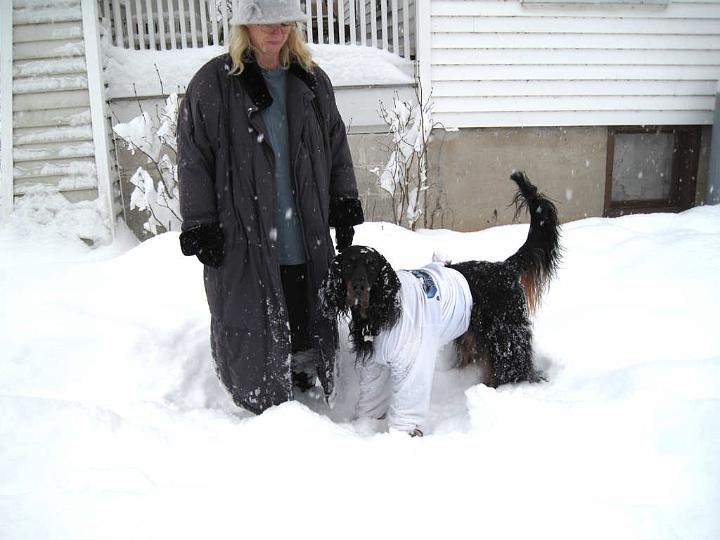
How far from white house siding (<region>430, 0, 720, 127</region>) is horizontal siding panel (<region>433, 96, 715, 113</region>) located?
1 cm

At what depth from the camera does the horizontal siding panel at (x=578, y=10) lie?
6.66m

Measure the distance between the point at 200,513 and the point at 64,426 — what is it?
2.49 ft

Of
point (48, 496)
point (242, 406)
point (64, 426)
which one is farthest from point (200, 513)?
point (242, 406)

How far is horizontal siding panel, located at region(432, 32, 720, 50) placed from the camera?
22.1 ft

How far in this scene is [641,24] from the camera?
699cm

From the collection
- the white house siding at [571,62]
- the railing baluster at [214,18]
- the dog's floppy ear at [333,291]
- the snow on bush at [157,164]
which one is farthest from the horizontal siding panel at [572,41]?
the dog's floppy ear at [333,291]

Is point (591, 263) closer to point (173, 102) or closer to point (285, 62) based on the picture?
point (285, 62)

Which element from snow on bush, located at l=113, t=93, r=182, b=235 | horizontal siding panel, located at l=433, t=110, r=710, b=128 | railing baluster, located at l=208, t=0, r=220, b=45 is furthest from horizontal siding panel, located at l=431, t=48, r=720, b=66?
snow on bush, located at l=113, t=93, r=182, b=235

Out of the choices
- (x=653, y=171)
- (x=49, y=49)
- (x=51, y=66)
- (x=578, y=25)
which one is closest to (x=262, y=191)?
(x=51, y=66)

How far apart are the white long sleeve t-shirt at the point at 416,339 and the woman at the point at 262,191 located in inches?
14.8

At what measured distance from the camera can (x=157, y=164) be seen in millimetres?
6082

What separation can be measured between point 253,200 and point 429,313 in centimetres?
105

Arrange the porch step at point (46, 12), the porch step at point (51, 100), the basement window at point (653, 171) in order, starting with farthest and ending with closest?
1. the basement window at point (653, 171)
2. the porch step at point (51, 100)
3. the porch step at point (46, 12)

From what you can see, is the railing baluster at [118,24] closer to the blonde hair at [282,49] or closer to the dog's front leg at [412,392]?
the blonde hair at [282,49]
